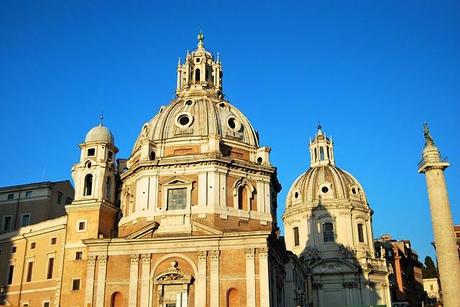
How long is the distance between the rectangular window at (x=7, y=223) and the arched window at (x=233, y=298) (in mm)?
26487

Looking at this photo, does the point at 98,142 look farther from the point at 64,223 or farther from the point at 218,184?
the point at 218,184

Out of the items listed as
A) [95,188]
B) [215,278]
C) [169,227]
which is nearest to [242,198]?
[169,227]

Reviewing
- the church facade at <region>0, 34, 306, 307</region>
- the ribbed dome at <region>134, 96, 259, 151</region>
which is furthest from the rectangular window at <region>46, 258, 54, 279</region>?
the ribbed dome at <region>134, 96, 259, 151</region>

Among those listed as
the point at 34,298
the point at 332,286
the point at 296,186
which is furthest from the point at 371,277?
the point at 34,298

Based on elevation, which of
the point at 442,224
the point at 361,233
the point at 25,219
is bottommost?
the point at 442,224

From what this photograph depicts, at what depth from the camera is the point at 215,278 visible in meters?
38.8

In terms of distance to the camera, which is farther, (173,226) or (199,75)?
(199,75)

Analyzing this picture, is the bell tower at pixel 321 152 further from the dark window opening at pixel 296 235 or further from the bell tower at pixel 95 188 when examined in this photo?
the bell tower at pixel 95 188

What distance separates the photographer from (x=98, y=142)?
47750 mm

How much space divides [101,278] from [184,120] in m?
15.1

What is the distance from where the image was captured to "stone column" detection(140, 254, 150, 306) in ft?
128

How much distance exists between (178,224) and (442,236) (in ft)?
61.8

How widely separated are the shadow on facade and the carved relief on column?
30.6m

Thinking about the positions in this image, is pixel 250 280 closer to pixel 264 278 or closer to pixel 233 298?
pixel 264 278
